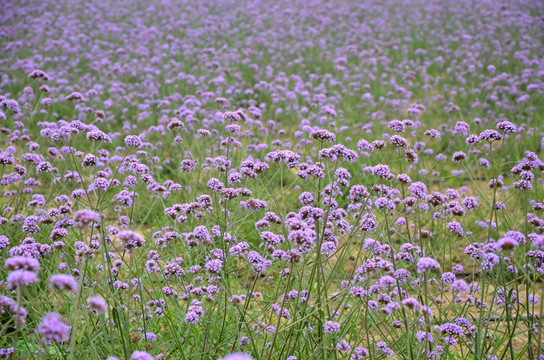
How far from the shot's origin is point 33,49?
8938 millimetres

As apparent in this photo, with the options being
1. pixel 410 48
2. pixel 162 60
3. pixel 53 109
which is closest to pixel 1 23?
pixel 162 60

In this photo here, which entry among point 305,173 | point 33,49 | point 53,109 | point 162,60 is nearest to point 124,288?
point 305,173

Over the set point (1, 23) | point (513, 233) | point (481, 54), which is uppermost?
point (513, 233)

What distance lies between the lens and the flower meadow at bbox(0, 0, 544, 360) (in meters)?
2.21

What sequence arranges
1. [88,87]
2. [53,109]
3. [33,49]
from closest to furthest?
[53,109] < [88,87] < [33,49]

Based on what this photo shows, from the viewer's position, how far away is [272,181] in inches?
175

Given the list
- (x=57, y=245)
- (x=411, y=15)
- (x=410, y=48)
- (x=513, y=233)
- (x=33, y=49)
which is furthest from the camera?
(x=411, y=15)

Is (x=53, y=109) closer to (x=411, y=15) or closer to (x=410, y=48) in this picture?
(x=410, y=48)

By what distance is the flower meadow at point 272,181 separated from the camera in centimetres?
221

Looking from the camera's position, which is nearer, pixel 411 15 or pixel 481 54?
pixel 481 54

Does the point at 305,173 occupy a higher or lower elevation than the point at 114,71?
higher

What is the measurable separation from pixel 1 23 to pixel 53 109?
199 inches

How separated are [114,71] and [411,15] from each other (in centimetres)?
845

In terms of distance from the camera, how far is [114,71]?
25.2 ft
